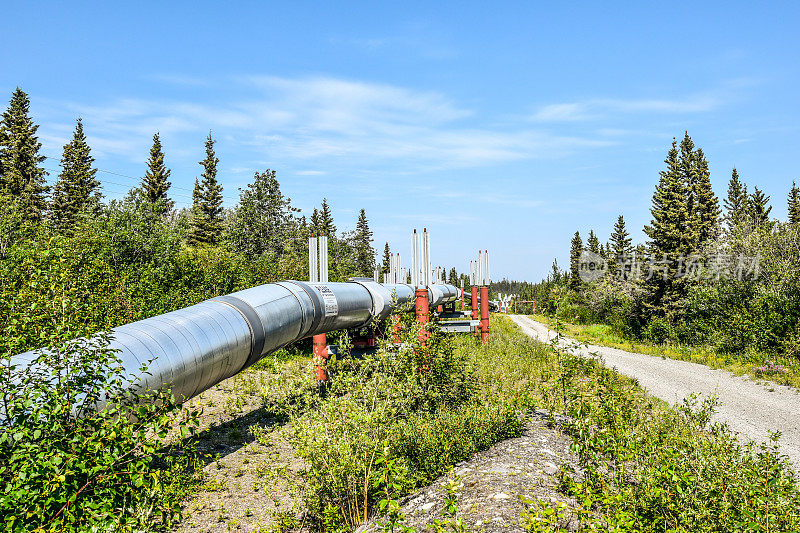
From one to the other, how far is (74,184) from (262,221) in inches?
→ 687

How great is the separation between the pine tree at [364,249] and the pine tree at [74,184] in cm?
3009

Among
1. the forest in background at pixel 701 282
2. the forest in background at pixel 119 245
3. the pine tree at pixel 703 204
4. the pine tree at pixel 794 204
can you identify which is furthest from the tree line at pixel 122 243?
the pine tree at pixel 794 204

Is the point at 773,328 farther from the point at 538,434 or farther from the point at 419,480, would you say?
the point at 419,480

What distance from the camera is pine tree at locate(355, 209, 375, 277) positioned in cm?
6845

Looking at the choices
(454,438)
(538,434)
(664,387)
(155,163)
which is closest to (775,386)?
(664,387)

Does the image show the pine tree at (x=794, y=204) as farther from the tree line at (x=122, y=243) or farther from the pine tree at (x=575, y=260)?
the tree line at (x=122, y=243)

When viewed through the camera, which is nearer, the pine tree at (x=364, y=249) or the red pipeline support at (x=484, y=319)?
the red pipeline support at (x=484, y=319)

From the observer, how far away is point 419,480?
583cm

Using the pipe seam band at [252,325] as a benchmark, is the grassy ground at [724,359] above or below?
below

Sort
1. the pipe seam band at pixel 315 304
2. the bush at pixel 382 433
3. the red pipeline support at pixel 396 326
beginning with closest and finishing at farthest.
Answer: the bush at pixel 382 433
the red pipeline support at pixel 396 326
the pipe seam band at pixel 315 304

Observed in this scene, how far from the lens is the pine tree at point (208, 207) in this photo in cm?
5250

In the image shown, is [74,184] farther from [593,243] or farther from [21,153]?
[593,243]

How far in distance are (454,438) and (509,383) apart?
6.06 meters

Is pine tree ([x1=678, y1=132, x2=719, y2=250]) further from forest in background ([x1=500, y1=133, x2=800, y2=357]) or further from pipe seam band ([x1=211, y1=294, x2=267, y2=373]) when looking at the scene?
pipe seam band ([x1=211, y1=294, x2=267, y2=373])
